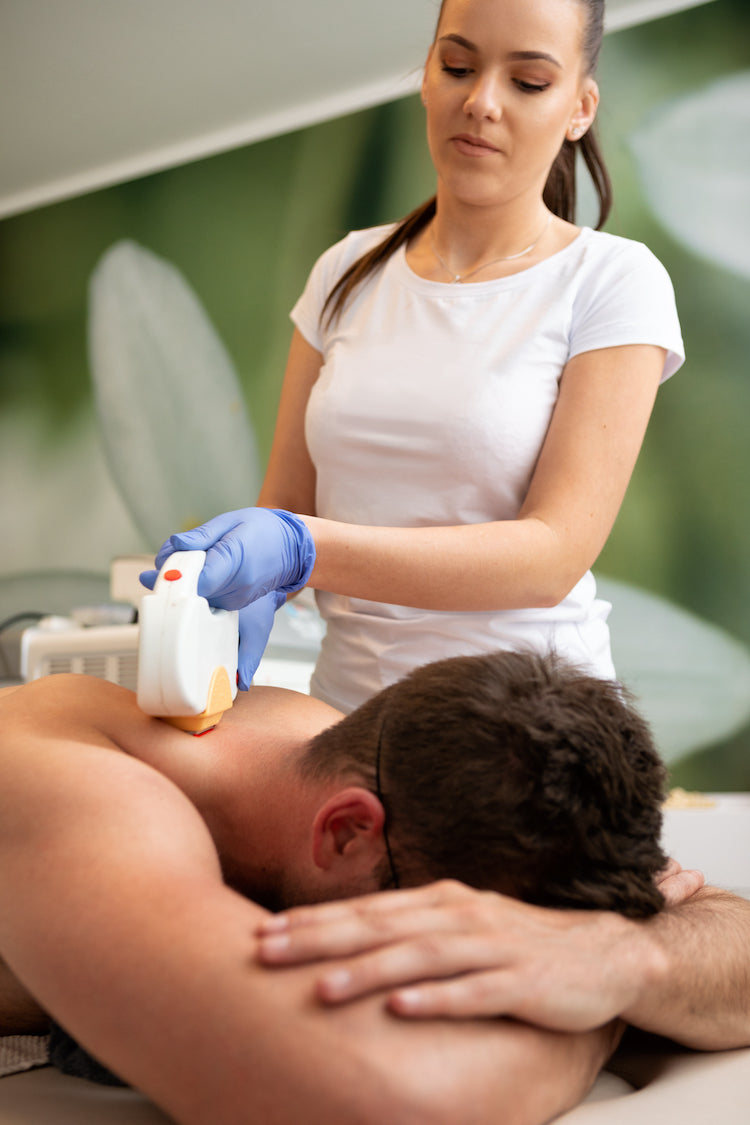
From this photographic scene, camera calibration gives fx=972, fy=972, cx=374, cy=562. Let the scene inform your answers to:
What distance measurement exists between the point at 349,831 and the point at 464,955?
0.20 metres

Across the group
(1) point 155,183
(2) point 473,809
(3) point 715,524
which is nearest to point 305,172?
(1) point 155,183

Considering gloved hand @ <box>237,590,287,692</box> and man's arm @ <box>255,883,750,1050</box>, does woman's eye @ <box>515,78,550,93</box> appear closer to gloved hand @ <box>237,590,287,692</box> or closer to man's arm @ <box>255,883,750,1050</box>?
gloved hand @ <box>237,590,287,692</box>

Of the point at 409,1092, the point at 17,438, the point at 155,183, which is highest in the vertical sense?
the point at 155,183

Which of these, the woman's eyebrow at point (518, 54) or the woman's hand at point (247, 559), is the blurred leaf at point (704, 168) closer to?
the woman's eyebrow at point (518, 54)

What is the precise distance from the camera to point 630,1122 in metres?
0.75

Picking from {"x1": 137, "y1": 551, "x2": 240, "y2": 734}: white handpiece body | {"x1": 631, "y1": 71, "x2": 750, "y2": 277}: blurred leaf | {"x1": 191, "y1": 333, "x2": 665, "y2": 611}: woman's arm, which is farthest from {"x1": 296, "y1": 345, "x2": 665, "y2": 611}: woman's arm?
{"x1": 631, "y1": 71, "x2": 750, "y2": 277}: blurred leaf

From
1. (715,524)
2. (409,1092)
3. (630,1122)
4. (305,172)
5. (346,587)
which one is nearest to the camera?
(409,1092)

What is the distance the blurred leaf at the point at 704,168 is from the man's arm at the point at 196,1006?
10.5 feet

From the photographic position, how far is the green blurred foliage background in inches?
134

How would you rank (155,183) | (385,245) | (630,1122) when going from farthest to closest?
(155,183)
(385,245)
(630,1122)

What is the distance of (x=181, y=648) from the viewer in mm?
895

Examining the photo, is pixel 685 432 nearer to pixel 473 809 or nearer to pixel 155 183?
pixel 155 183

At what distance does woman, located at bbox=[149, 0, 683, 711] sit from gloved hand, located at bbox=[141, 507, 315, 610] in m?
0.04

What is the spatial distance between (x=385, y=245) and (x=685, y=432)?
2.13 metres
